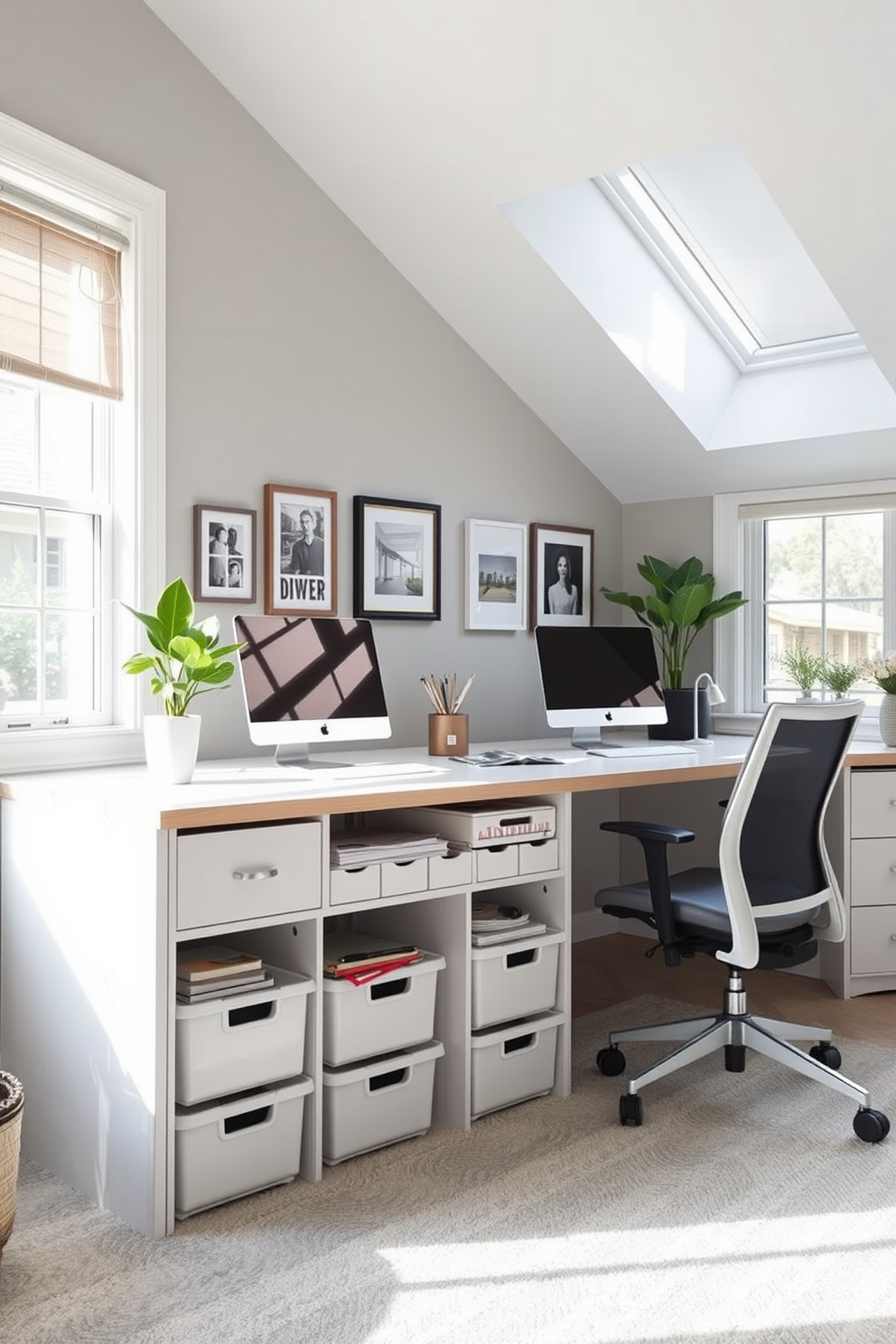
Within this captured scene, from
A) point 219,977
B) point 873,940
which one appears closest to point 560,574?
point 873,940

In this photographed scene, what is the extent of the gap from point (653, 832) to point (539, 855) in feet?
1.03

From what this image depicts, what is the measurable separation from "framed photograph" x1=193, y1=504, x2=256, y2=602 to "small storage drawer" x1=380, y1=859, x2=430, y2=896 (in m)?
1.05

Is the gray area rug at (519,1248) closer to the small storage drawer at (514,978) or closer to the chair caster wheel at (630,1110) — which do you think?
the chair caster wheel at (630,1110)

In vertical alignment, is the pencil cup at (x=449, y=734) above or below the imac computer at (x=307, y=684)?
below

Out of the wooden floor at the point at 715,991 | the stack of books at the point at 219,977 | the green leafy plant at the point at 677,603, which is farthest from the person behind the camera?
the green leafy plant at the point at 677,603

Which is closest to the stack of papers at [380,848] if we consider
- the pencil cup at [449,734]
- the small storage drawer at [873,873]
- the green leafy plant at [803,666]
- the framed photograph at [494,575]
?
the pencil cup at [449,734]

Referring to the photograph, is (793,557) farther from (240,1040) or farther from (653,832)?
(240,1040)

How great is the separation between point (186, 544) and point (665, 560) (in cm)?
212

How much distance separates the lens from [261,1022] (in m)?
2.36

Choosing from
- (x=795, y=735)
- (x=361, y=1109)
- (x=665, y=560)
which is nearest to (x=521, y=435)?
(x=665, y=560)

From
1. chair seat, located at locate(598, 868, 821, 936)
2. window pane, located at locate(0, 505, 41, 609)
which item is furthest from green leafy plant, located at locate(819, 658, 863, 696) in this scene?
window pane, located at locate(0, 505, 41, 609)

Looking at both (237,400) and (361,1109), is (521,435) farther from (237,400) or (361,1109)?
(361,1109)

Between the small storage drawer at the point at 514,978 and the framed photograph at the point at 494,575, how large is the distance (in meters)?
1.42

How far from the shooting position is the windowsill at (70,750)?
9.08 feet
